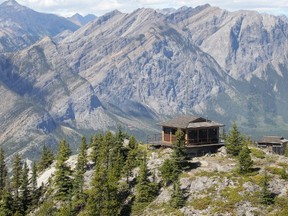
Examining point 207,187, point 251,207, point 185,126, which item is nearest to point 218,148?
point 185,126

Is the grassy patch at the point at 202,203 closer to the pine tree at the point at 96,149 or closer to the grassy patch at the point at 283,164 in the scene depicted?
the grassy patch at the point at 283,164

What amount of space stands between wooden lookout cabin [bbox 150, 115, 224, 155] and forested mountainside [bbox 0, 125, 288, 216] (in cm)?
347

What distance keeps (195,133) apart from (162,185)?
1905 centimetres

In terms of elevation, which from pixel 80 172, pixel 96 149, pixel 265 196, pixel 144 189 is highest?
pixel 96 149

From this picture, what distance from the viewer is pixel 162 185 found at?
9350 centimetres

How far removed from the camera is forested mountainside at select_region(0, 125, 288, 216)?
274ft

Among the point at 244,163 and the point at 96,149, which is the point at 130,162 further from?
the point at 244,163

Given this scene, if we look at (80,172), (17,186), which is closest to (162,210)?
(80,172)

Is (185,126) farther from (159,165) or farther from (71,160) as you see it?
(71,160)

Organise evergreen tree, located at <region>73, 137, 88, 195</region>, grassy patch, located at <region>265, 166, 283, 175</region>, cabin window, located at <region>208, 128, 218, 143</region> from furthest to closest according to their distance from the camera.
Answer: cabin window, located at <region>208, 128, 218, 143</region> → evergreen tree, located at <region>73, 137, 88, 195</region> → grassy patch, located at <region>265, 166, 283, 175</region>

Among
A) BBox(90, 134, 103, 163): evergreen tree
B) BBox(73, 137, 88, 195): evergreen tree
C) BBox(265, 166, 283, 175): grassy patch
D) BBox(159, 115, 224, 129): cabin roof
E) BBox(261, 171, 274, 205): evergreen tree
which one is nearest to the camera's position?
BBox(261, 171, 274, 205): evergreen tree

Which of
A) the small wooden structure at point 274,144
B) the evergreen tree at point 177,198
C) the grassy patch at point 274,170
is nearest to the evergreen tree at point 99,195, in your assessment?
the evergreen tree at point 177,198

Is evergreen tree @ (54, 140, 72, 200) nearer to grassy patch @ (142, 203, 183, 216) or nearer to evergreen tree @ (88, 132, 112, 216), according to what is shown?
evergreen tree @ (88, 132, 112, 216)

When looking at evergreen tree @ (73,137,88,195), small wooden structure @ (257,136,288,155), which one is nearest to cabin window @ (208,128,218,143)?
evergreen tree @ (73,137,88,195)
